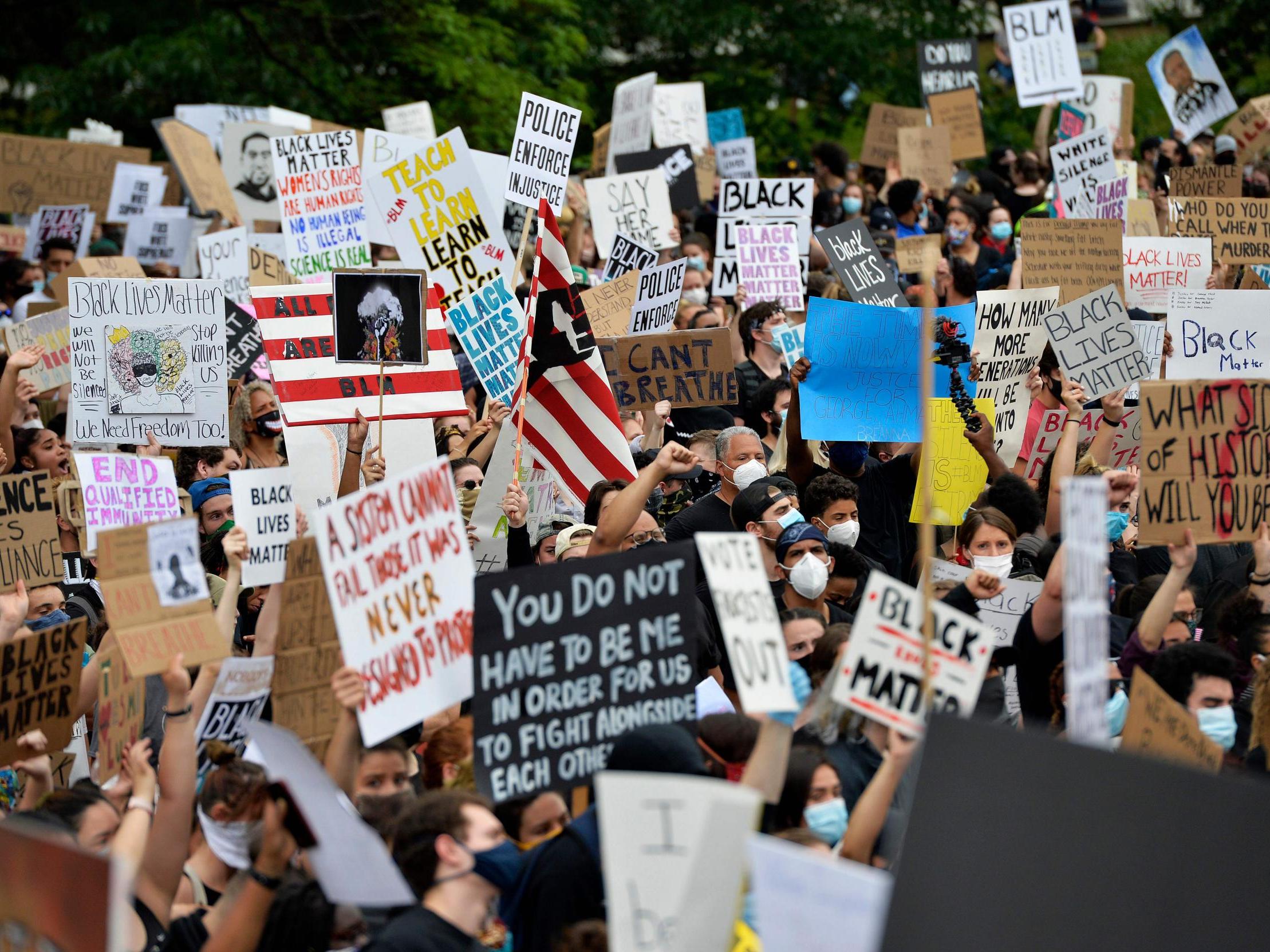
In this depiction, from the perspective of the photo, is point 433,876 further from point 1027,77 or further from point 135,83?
point 135,83

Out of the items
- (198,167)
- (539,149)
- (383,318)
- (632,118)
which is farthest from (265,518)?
(632,118)

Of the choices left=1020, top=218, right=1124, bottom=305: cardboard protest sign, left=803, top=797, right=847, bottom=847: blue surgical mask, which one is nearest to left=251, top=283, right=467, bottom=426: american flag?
left=803, top=797, right=847, bottom=847: blue surgical mask

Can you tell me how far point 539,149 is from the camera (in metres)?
10.1

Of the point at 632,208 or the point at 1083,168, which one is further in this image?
the point at 632,208

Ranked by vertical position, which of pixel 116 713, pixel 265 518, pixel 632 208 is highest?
pixel 632 208

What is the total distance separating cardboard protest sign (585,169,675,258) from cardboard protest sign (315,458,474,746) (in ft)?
29.5

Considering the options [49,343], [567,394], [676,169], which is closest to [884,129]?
[676,169]

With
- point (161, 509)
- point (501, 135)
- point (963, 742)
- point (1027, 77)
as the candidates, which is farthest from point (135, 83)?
point (963, 742)

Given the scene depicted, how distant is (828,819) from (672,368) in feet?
17.0

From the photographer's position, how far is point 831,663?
570 centimetres

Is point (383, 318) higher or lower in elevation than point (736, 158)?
lower

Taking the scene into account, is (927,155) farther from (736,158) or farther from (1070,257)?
(1070,257)

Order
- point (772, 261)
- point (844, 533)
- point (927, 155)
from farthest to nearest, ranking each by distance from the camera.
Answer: point (927, 155) < point (772, 261) < point (844, 533)

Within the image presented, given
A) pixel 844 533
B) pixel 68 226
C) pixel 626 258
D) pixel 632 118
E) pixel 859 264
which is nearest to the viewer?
pixel 844 533
